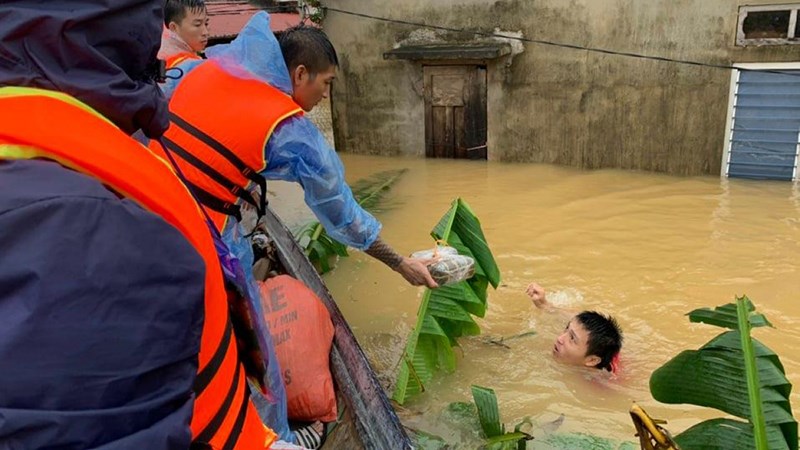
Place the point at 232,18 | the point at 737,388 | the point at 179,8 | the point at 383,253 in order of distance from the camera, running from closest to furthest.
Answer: the point at 737,388
the point at 383,253
the point at 179,8
the point at 232,18

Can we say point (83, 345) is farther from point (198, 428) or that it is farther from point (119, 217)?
point (198, 428)

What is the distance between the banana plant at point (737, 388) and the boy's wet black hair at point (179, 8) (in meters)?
4.12

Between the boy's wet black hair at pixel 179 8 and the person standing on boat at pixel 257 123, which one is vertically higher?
the boy's wet black hair at pixel 179 8

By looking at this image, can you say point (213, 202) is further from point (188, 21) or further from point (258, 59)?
point (188, 21)

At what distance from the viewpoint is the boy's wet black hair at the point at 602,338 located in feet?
13.2

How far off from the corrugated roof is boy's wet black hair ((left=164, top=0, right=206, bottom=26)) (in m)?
3.95

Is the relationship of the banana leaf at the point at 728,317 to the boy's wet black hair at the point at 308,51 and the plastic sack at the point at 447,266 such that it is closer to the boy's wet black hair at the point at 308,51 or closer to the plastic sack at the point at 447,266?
the plastic sack at the point at 447,266

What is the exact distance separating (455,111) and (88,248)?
32.5 feet

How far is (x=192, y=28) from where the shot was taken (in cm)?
459

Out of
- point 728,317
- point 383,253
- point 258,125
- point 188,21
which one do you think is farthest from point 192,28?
point 728,317

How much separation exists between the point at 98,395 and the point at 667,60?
9.21m

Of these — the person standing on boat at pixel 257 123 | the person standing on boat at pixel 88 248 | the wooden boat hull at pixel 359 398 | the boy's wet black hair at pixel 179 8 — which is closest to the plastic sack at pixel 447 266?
the wooden boat hull at pixel 359 398

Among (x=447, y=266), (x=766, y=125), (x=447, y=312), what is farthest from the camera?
(x=766, y=125)

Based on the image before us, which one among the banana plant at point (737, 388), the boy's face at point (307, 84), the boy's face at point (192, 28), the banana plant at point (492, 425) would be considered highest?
the boy's face at point (192, 28)
